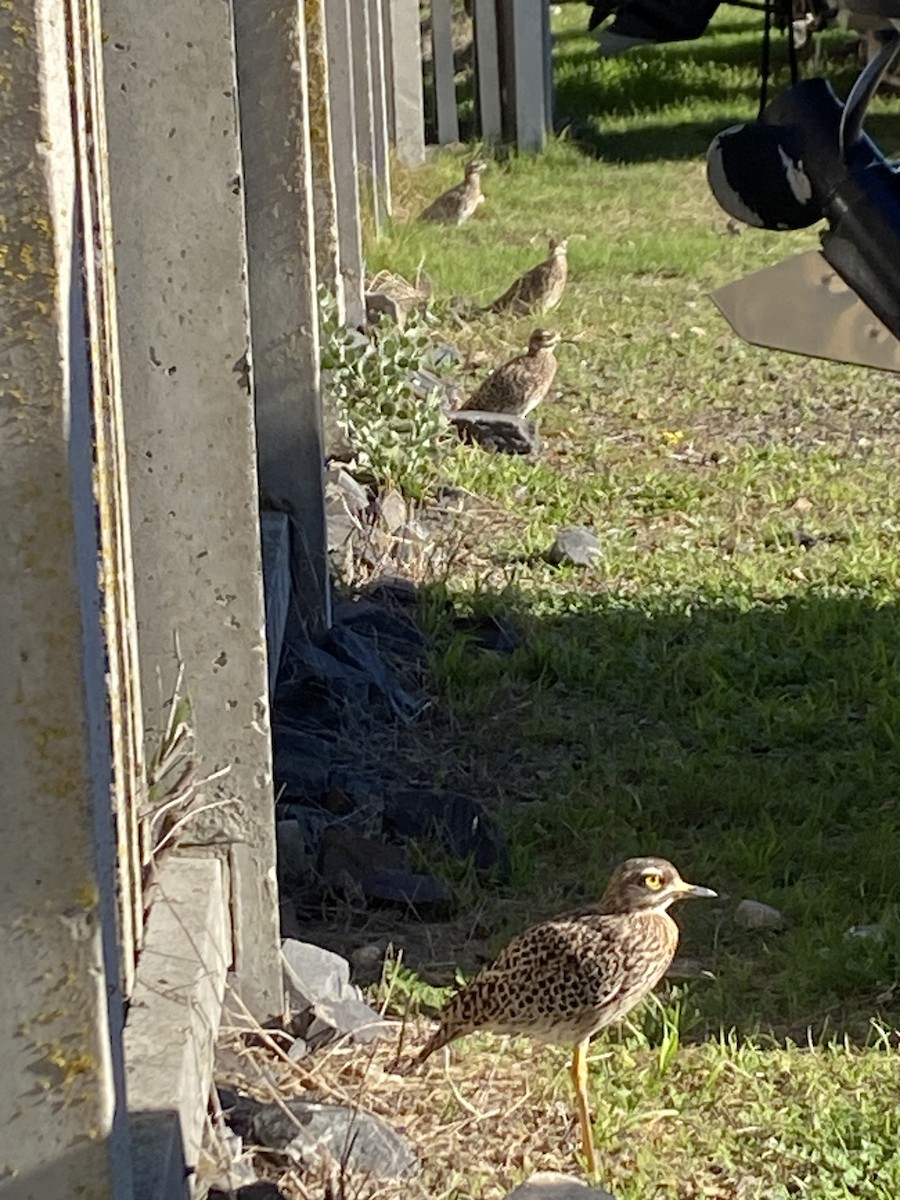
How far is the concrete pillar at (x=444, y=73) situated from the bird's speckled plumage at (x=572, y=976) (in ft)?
42.0

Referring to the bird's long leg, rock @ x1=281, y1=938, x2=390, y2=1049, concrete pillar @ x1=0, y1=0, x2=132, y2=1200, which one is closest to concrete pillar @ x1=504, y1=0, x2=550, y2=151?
rock @ x1=281, y1=938, x2=390, y2=1049

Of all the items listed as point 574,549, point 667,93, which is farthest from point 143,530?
point 667,93

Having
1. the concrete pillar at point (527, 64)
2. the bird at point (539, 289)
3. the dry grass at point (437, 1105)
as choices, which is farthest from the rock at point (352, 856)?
the concrete pillar at point (527, 64)

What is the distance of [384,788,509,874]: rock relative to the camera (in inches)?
196

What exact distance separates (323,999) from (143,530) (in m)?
1.03

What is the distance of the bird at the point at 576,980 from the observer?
383 cm

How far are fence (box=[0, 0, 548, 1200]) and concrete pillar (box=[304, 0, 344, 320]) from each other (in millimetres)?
15

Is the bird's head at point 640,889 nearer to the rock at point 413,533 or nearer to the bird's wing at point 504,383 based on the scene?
the rock at point 413,533

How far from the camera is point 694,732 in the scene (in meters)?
5.91

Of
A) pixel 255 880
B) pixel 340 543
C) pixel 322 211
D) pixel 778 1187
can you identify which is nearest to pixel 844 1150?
pixel 778 1187

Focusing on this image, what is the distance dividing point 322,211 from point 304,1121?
446cm

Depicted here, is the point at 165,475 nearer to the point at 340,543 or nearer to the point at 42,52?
the point at 42,52

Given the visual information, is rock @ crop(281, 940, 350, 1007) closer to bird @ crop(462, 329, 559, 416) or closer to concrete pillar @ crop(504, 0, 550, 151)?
bird @ crop(462, 329, 559, 416)

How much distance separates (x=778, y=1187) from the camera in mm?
3695
